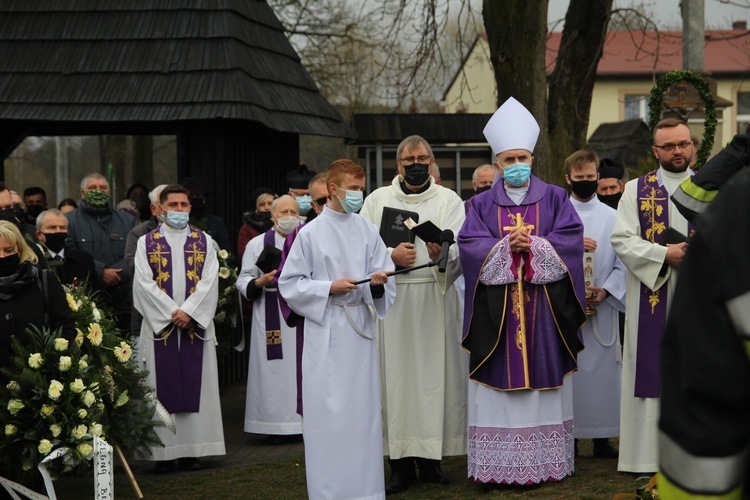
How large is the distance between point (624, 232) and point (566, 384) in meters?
Answer: 1.09

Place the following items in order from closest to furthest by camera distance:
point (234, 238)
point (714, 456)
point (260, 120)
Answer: point (714, 456)
point (260, 120)
point (234, 238)

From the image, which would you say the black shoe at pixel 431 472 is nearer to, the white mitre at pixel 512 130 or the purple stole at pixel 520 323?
the purple stole at pixel 520 323

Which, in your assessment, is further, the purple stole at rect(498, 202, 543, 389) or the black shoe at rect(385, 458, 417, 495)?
the black shoe at rect(385, 458, 417, 495)

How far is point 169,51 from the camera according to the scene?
44.2 ft

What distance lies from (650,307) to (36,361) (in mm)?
3923

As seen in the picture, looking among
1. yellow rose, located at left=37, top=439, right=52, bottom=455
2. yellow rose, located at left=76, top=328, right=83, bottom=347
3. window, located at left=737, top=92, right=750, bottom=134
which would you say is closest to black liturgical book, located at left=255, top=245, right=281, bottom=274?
yellow rose, located at left=76, top=328, right=83, bottom=347

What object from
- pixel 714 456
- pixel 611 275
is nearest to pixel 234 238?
pixel 611 275

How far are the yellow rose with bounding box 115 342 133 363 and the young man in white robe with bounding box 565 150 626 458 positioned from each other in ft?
10.8

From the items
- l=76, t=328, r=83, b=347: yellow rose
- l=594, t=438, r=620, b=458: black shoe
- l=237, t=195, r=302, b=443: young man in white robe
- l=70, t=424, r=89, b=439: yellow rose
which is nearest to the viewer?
l=70, t=424, r=89, b=439: yellow rose

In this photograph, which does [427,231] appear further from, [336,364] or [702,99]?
[702,99]

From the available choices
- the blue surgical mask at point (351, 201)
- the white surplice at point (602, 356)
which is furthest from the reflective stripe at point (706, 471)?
the white surplice at point (602, 356)

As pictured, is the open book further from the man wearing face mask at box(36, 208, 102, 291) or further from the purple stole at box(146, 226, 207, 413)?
the man wearing face mask at box(36, 208, 102, 291)

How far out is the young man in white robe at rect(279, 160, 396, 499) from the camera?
23.2 feet

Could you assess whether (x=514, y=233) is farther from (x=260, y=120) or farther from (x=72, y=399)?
(x=260, y=120)
